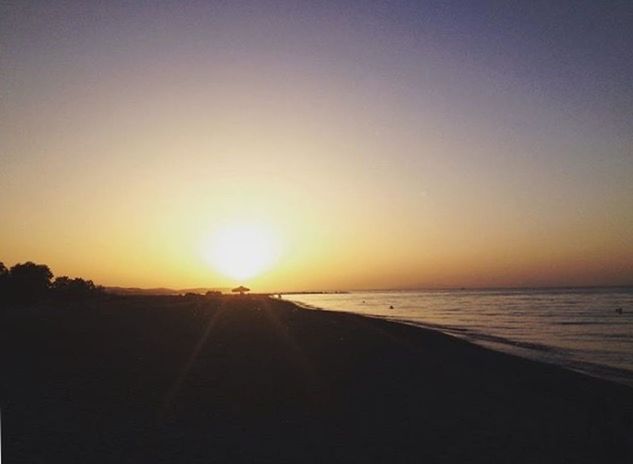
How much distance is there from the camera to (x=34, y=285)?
76500mm

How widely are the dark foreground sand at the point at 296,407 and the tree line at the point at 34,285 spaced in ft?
179

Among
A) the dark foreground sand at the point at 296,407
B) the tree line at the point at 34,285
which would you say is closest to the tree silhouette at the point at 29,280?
the tree line at the point at 34,285

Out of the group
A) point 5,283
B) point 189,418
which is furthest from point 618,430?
point 5,283

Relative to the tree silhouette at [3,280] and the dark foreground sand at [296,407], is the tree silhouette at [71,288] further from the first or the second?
the dark foreground sand at [296,407]

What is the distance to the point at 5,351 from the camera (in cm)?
2372

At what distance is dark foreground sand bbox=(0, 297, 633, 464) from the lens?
10.8 m

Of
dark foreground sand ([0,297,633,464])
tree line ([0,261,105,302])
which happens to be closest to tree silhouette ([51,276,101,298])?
tree line ([0,261,105,302])

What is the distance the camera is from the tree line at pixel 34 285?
73.1 meters

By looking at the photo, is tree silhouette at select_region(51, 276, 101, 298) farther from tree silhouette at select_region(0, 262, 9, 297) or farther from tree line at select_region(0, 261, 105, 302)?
tree silhouette at select_region(0, 262, 9, 297)

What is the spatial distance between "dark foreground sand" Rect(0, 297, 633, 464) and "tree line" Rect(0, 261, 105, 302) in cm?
5456

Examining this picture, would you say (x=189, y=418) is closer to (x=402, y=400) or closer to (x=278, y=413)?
(x=278, y=413)

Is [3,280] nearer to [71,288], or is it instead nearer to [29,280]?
[29,280]

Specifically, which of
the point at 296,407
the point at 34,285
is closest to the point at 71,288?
the point at 34,285

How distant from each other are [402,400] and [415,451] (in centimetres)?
488
